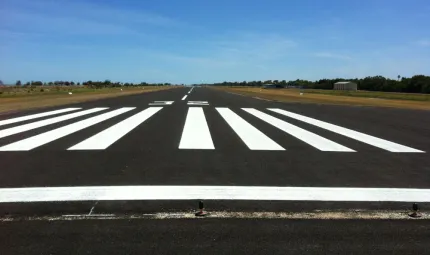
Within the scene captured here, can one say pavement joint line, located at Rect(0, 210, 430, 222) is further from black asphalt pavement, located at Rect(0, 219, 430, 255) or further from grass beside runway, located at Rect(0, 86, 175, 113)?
grass beside runway, located at Rect(0, 86, 175, 113)

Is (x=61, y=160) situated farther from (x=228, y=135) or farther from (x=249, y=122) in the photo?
(x=249, y=122)

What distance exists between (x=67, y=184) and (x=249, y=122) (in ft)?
28.6

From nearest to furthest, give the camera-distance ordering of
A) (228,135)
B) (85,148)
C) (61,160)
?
(61,160) < (85,148) < (228,135)

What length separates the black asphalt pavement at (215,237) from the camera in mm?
3471

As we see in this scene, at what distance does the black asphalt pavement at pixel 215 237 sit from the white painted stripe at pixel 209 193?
A: 2.64 ft

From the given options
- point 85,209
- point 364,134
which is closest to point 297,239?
point 85,209

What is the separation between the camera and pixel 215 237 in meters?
3.73

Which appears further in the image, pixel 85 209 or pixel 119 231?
pixel 85 209

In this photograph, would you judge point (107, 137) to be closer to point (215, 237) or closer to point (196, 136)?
point (196, 136)

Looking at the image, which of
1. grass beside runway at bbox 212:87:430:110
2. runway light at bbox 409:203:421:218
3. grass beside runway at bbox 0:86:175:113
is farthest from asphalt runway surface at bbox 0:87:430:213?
grass beside runway at bbox 212:87:430:110

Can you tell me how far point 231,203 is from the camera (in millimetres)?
4734

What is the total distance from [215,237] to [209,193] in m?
1.42

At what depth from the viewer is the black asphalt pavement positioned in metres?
3.47

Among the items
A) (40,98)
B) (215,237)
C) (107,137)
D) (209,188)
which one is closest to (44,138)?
(107,137)
